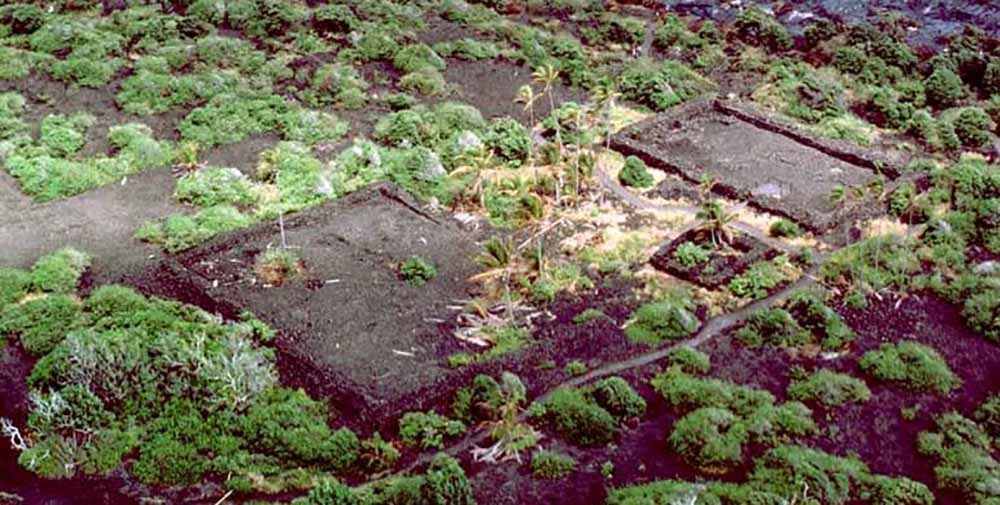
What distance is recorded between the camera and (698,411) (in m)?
16.0

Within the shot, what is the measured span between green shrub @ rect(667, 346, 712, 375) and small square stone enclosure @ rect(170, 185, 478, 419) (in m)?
3.56

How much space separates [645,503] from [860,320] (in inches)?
235

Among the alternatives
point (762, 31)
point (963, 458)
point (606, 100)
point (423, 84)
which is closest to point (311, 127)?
point (423, 84)

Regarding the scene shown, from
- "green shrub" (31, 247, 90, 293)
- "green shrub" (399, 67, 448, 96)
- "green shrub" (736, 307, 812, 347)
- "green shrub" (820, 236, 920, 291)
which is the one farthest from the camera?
"green shrub" (399, 67, 448, 96)

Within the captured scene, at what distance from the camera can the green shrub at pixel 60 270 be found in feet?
63.1

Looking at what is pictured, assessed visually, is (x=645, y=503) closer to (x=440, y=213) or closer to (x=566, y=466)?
(x=566, y=466)

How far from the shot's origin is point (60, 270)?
19.5 m

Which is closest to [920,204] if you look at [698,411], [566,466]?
[698,411]

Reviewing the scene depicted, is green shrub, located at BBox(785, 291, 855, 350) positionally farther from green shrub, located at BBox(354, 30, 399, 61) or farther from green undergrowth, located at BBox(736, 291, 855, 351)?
green shrub, located at BBox(354, 30, 399, 61)

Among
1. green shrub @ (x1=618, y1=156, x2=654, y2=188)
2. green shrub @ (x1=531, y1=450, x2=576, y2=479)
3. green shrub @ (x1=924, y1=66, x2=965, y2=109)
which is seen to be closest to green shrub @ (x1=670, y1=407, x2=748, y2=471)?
green shrub @ (x1=531, y1=450, x2=576, y2=479)

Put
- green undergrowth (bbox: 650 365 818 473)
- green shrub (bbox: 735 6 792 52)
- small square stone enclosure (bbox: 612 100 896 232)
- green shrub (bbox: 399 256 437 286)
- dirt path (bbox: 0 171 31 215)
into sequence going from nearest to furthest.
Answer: green undergrowth (bbox: 650 365 818 473)
green shrub (bbox: 399 256 437 286)
dirt path (bbox: 0 171 31 215)
small square stone enclosure (bbox: 612 100 896 232)
green shrub (bbox: 735 6 792 52)

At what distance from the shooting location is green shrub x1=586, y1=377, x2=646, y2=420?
53.1 feet

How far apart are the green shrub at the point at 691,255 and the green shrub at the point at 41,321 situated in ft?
32.8

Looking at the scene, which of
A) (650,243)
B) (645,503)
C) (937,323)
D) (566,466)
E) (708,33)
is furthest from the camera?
(708,33)
